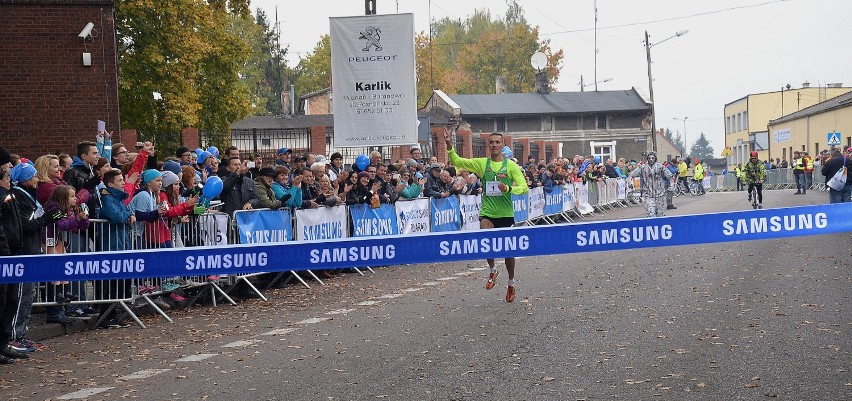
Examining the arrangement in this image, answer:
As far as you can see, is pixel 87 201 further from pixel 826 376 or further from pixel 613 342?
pixel 826 376

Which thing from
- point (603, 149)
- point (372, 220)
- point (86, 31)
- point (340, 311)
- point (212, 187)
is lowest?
point (340, 311)

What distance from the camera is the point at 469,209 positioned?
2408 cm

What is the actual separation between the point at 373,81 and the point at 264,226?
5.45 meters

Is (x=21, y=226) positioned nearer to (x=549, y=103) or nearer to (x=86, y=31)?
(x=86, y=31)

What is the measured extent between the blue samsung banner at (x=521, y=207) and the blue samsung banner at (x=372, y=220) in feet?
23.5

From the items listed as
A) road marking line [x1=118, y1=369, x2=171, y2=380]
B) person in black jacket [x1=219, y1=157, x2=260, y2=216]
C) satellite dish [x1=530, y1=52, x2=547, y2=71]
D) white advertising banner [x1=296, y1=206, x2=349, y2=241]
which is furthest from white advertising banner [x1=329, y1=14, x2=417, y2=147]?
satellite dish [x1=530, y1=52, x2=547, y2=71]

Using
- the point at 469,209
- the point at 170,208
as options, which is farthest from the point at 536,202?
the point at 170,208

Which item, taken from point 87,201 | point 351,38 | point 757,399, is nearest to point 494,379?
point 757,399

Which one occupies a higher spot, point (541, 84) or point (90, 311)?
point (541, 84)

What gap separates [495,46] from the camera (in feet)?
361

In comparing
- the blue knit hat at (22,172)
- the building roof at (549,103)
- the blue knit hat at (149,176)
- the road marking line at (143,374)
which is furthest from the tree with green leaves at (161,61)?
the building roof at (549,103)

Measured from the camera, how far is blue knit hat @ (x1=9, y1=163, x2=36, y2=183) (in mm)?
11039

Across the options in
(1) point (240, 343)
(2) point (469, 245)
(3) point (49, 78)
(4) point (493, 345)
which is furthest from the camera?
(3) point (49, 78)

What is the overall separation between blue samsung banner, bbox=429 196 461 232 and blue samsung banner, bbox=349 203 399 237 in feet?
6.89
